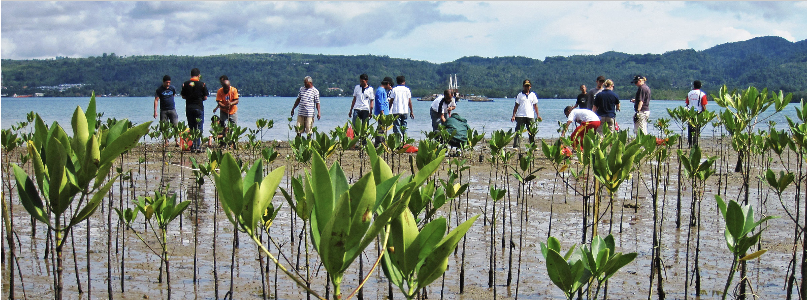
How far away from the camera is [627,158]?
11.9 feet

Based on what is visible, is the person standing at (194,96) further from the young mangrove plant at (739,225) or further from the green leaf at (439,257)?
the green leaf at (439,257)

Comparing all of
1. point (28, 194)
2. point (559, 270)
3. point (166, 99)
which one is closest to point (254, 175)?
point (28, 194)

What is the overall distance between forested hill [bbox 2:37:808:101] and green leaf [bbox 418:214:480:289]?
93.7 metres

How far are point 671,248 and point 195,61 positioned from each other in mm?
123501

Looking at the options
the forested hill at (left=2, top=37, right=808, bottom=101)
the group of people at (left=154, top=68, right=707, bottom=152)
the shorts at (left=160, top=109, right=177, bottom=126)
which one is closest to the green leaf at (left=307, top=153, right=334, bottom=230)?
the group of people at (left=154, top=68, right=707, bottom=152)

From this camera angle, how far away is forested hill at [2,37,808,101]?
101375mm

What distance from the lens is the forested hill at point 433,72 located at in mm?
101375

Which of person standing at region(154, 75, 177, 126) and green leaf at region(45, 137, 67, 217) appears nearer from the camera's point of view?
green leaf at region(45, 137, 67, 217)

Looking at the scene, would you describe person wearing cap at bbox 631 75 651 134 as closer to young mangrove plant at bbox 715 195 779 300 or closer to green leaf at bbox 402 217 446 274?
young mangrove plant at bbox 715 195 779 300

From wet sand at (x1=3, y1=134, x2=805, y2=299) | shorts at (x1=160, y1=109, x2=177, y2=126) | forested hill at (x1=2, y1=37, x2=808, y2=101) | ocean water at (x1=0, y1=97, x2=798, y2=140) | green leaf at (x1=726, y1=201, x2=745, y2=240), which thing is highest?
forested hill at (x1=2, y1=37, x2=808, y2=101)

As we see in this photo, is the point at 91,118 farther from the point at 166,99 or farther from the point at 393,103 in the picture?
the point at 393,103

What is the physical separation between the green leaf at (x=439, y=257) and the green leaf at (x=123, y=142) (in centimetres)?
96

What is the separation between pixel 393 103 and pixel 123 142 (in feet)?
35.4

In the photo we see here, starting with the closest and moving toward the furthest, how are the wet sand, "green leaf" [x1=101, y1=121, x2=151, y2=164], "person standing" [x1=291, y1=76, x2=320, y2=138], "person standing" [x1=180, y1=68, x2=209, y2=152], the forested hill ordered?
"green leaf" [x1=101, y1=121, x2=151, y2=164] < the wet sand < "person standing" [x1=180, y1=68, x2=209, y2=152] < "person standing" [x1=291, y1=76, x2=320, y2=138] < the forested hill
